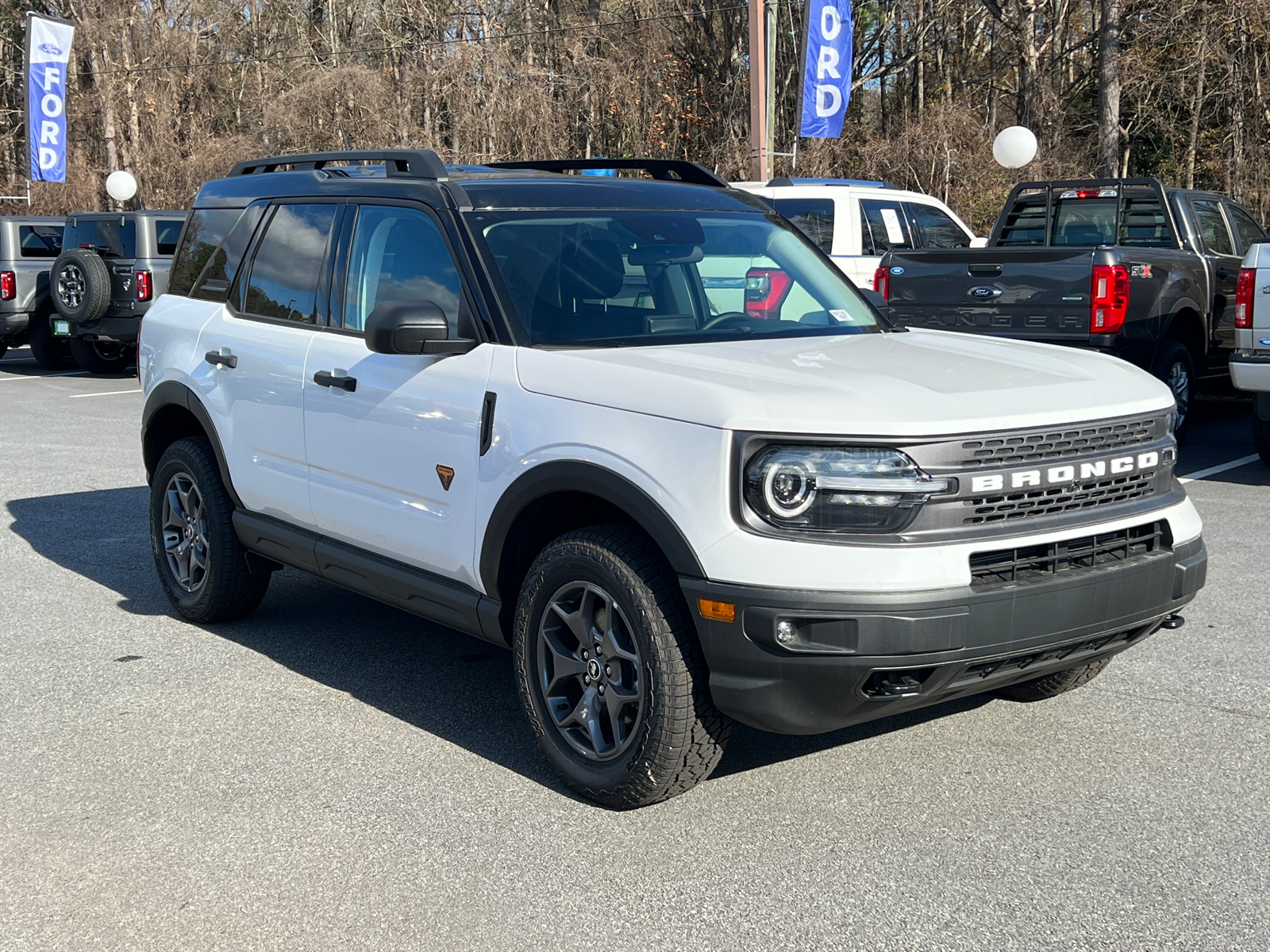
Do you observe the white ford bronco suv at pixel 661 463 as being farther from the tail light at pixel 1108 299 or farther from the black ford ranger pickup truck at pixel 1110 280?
the tail light at pixel 1108 299

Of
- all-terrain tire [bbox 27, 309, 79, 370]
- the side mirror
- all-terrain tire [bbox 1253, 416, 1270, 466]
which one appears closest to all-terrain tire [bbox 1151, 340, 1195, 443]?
all-terrain tire [bbox 1253, 416, 1270, 466]

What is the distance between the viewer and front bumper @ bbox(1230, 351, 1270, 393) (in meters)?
9.02

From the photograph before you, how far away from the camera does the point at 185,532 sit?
19.9ft

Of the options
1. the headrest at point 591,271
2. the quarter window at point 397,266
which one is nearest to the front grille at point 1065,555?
the headrest at point 591,271

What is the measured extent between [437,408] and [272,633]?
2002 mm

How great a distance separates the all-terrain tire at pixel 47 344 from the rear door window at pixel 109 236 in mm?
1434

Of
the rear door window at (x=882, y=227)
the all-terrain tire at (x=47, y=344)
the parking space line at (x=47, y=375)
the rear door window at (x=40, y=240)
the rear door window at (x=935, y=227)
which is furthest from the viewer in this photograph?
the all-terrain tire at (x=47, y=344)

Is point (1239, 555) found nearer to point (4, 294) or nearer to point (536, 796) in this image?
point (536, 796)

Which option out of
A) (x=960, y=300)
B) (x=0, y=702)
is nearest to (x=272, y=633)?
(x=0, y=702)

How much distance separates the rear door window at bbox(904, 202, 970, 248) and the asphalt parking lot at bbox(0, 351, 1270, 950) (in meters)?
8.88

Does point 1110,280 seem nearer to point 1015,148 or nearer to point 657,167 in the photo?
point 657,167

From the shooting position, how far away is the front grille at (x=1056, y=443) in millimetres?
3600

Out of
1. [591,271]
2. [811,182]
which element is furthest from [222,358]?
[811,182]

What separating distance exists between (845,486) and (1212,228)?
9675 mm
